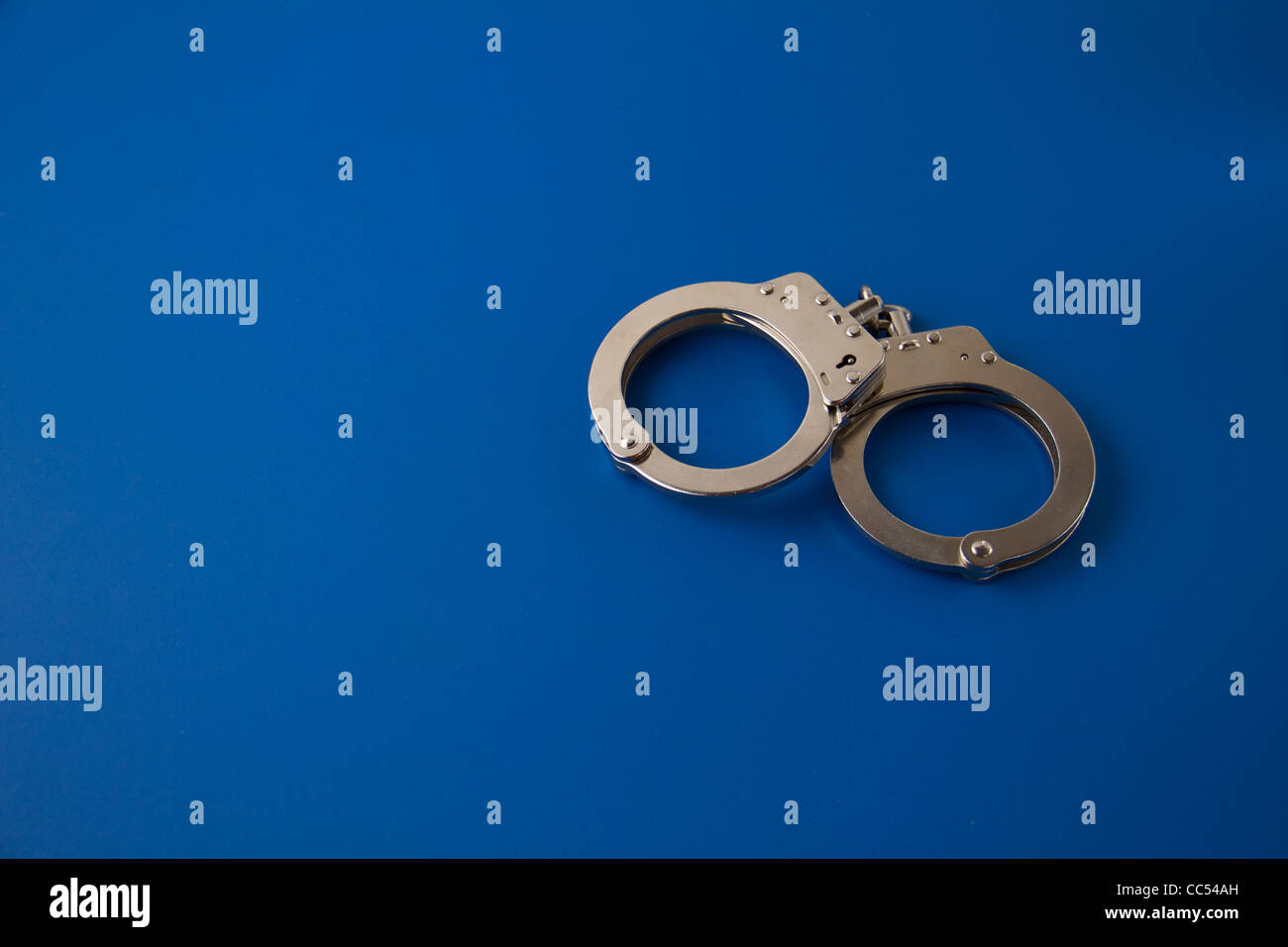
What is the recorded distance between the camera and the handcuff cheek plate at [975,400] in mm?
1860

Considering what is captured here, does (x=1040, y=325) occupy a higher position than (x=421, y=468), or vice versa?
(x=1040, y=325)

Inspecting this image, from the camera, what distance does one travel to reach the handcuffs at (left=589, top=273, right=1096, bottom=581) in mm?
1875

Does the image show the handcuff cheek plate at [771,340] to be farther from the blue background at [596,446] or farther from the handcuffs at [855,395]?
the blue background at [596,446]

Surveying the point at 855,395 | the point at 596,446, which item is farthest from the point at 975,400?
the point at 596,446

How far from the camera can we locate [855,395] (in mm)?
1942

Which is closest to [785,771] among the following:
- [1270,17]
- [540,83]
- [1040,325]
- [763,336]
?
[763,336]

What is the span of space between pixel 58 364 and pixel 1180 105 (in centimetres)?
265

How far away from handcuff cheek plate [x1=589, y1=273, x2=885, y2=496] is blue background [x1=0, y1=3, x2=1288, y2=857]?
11 cm

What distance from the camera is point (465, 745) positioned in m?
1.83

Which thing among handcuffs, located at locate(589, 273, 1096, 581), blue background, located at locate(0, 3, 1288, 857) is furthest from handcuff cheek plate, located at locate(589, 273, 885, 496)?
blue background, located at locate(0, 3, 1288, 857)

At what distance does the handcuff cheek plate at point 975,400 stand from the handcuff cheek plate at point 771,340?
0.06 meters
